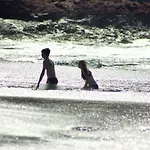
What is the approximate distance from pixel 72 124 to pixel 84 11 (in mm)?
23172

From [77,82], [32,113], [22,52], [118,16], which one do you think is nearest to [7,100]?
[32,113]

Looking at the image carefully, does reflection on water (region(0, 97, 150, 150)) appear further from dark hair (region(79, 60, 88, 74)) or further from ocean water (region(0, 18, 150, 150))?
dark hair (region(79, 60, 88, 74))

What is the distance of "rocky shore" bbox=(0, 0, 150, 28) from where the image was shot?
28344mm

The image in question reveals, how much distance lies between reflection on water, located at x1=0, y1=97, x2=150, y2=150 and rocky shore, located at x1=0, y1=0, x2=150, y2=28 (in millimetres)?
19978

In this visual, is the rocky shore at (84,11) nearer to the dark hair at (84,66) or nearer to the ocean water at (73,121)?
the ocean water at (73,121)

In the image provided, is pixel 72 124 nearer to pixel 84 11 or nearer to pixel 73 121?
pixel 73 121

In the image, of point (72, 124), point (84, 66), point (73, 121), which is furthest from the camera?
point (84, 66)

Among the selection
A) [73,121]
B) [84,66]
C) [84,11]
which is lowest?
[73,121]

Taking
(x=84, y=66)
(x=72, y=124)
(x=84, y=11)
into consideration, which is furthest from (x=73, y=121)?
(x=84, y=11)

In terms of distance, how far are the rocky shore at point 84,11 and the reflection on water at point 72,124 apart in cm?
1998

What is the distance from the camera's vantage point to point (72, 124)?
21.1 feet

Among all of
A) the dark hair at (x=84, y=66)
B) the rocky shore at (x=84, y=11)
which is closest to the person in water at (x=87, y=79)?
the dark hair at (x=84, y=66)

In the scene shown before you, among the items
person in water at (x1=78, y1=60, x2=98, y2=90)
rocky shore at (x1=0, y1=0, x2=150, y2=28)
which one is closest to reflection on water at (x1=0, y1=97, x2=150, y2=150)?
person in water at (x1=78, y1=60, x2=98, y2=90)

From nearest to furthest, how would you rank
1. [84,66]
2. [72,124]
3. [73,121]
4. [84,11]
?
[72,124] < [73,121] < [84,66] < [84,11]
